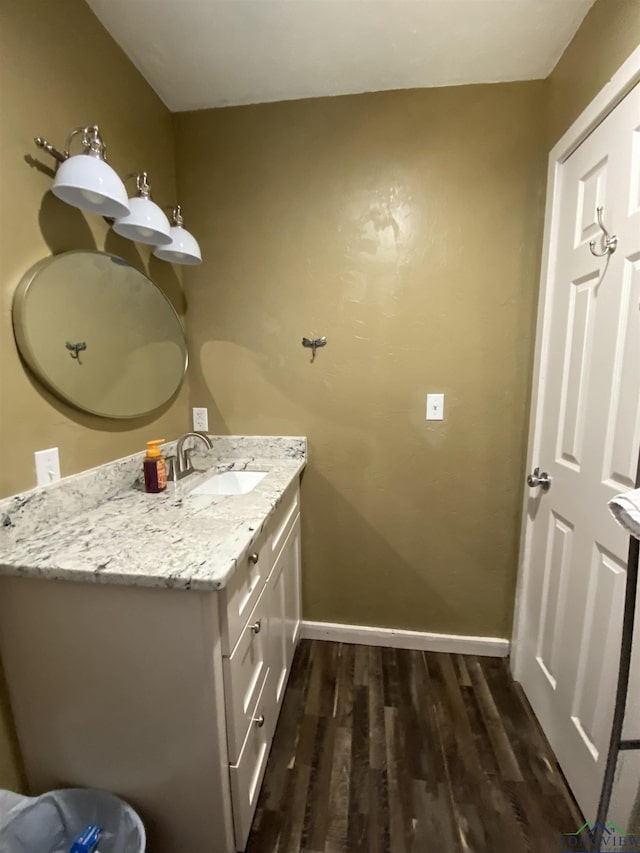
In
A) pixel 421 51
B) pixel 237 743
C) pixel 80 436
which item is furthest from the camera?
pixel 421 51

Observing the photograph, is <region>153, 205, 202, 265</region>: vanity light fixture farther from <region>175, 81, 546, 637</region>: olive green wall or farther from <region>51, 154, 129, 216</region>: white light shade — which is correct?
<region>51, 154, 129, 216</region>: white light shade

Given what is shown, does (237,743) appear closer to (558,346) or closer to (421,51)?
(558,346)

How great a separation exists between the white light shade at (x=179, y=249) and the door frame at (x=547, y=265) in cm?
139

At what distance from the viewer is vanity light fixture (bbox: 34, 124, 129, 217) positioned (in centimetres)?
90

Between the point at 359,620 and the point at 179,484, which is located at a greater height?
the point at 179,484

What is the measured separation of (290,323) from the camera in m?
1.63

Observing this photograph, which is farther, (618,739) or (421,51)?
(421,51)

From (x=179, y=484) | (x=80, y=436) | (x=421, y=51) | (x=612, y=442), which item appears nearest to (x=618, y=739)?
(x=612, y=442)

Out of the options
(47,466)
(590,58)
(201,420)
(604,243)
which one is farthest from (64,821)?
(590,58)

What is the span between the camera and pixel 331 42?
1.24 m

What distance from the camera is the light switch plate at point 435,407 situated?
1.58m

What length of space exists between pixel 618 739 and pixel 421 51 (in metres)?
2.09

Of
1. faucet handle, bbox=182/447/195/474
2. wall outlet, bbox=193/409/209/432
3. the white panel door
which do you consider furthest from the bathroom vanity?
the white panel door

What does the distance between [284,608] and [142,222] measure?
1474 mm
